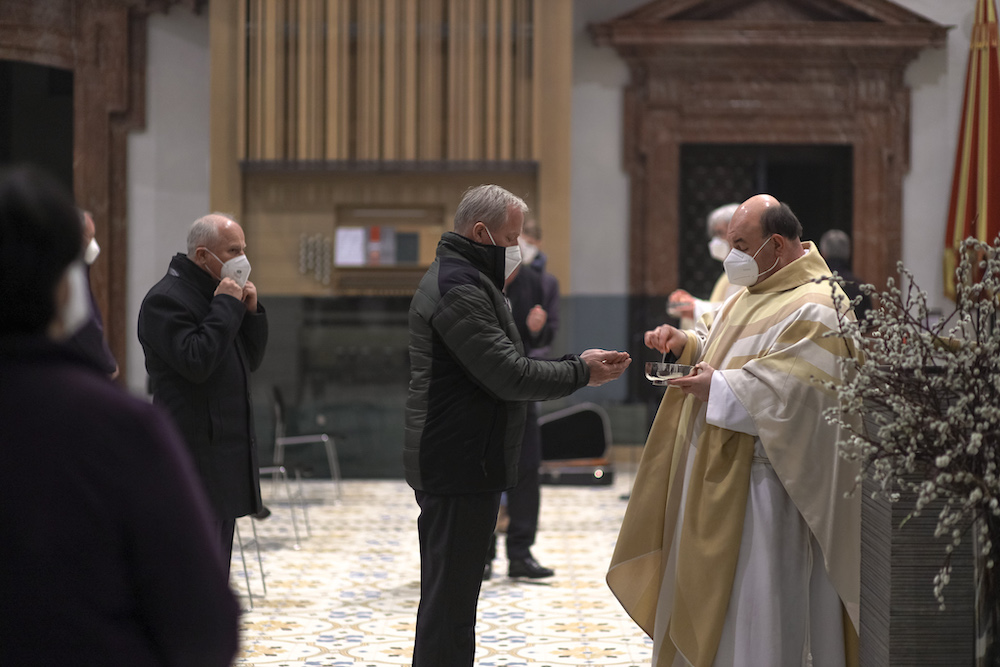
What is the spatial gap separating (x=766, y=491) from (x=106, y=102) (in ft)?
24.5

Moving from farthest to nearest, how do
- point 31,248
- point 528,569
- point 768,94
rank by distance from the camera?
point 768,94 < point 528,569 < point 31,248

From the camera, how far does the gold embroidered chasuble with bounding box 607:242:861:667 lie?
3049 millimetres

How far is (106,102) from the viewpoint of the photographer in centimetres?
897

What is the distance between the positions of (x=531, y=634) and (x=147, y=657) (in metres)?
3.04

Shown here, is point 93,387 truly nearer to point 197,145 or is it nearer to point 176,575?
point 176,575

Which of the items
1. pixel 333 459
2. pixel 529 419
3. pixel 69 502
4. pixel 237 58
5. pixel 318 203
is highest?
pixel 237 58

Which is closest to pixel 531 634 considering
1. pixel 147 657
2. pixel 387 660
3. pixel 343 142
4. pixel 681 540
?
pixel 387 660

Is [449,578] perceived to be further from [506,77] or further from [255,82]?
[255,82]

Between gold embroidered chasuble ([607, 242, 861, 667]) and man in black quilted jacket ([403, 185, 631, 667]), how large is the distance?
0.53 meters

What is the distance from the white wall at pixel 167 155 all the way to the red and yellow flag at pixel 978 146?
622cm

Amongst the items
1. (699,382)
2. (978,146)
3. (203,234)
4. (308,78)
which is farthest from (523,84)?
(699,382)

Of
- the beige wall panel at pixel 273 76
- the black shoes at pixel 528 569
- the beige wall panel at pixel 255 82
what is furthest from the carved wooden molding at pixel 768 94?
the black shoes at pixel 528 569

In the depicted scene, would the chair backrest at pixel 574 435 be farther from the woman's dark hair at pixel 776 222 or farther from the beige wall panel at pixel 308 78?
the woman's dark hair at pixel 776 222

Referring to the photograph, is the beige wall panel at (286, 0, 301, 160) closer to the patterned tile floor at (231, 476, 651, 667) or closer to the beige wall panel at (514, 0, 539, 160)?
the beige wall panel at (514, 0, 539, 160)
